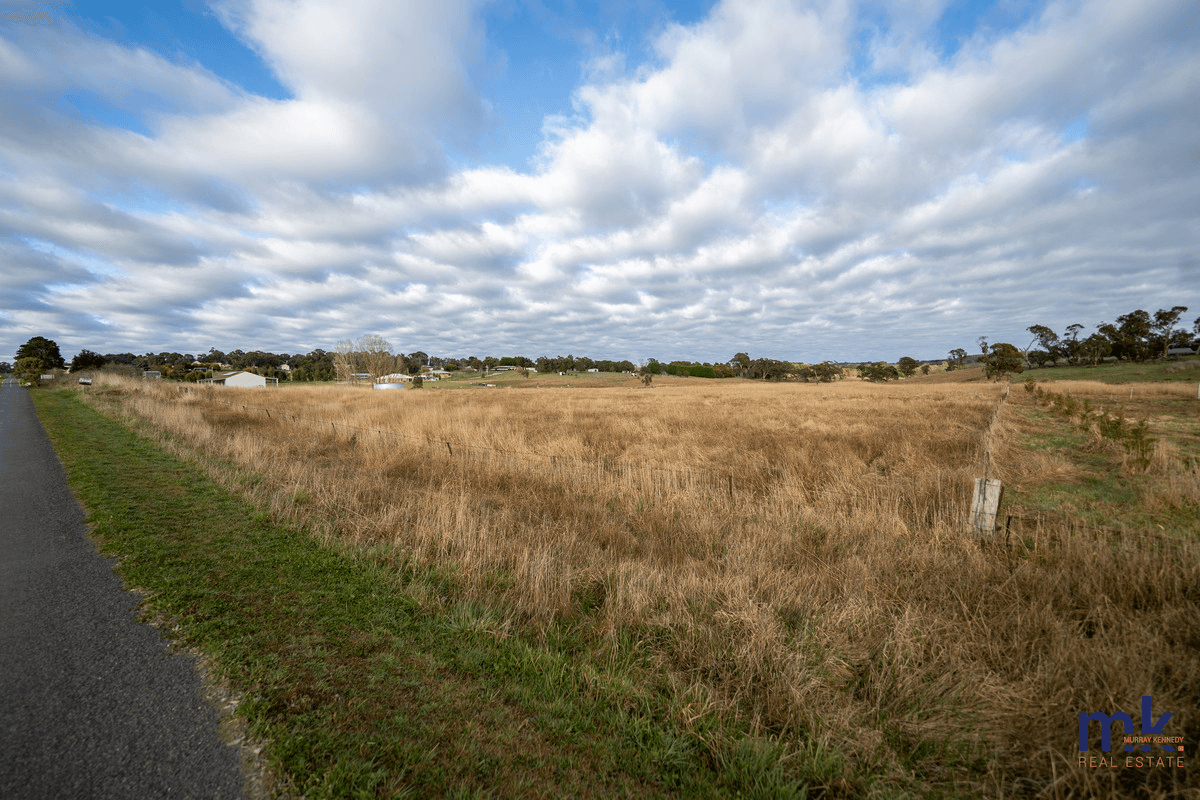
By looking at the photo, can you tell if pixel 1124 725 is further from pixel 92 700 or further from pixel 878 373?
pixel 878 373

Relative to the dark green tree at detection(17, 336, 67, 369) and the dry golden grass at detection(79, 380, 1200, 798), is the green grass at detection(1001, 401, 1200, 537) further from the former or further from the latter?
the dark green tree at detection(17, 336, 67, 369)

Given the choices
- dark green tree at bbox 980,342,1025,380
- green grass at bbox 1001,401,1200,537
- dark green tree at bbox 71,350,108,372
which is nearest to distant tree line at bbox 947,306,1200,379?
dark green tree at bbox 980,342,1025,380

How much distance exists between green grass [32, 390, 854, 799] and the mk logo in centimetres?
165

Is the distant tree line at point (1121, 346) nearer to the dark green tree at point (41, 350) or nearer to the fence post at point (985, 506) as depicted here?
the fence post at point (985, 506)

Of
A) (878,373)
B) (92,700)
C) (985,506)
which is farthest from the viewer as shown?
(878,373)

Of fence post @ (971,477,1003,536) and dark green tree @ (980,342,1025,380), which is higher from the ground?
dark green tree @ (980,342,1025,380)

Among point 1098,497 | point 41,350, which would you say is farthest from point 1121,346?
point 41,350

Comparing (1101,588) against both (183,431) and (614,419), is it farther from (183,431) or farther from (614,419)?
(183,431)

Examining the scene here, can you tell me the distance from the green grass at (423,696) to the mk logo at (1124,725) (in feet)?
5.41

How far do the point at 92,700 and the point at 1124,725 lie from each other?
7.52 metres

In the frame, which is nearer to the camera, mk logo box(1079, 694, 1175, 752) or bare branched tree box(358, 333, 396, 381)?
mk logo box(1079, 694, 1175, 752)

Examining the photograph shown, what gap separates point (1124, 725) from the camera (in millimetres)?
3055

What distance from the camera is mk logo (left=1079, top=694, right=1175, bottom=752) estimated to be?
115 inches

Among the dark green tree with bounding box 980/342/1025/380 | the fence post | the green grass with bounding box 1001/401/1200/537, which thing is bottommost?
the green grass with bounding box 1001/401/1200/537
